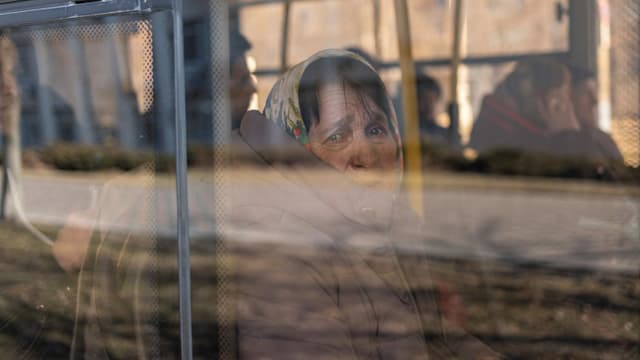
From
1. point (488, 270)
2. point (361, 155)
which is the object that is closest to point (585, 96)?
point (361, 155)

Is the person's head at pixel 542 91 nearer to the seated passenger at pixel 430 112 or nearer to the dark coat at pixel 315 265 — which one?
the seated passenger at pixel 430 112

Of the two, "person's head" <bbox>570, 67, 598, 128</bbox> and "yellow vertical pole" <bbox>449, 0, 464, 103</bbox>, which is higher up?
"yellow vertical pole" <bbox>449, 0, 464, 103</bbox>

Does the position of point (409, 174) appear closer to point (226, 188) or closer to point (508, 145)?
point (508, 145)

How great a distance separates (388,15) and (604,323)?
143 centimetres

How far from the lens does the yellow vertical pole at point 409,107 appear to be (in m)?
2.66

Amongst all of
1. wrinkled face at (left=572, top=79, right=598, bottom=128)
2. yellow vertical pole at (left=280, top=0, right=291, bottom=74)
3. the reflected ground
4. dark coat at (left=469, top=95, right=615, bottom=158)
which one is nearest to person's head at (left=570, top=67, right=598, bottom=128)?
wrinkled face at (left=572, top=79, right=598, bottom=128)

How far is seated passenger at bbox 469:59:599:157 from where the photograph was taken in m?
2.40

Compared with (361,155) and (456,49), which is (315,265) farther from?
(456,49)

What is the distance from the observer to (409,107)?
2758 millimetres

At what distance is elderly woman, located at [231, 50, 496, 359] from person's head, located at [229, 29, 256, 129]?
4 centimetres

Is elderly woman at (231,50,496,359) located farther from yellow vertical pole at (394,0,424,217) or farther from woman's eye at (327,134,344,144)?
yellow vertical pole at (394,0,424,217)

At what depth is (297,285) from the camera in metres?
1.93

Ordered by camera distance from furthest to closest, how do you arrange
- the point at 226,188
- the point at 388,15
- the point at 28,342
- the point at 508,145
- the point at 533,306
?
1. the point at 533,306
2. the point at 508,145
3. the point at 388,15
4. the point at 28,342
5. the point at 226,188

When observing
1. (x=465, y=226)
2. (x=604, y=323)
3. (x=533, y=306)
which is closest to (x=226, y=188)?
(x=604, y=323)
